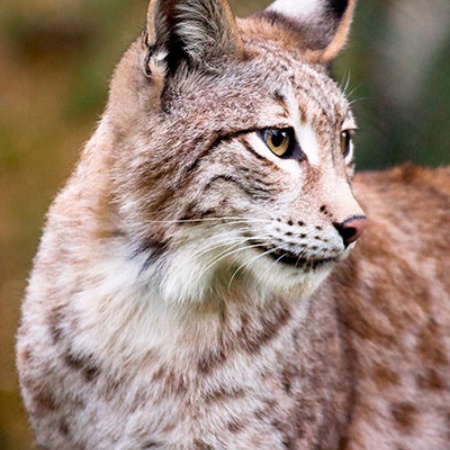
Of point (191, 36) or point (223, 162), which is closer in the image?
point (223, 162)

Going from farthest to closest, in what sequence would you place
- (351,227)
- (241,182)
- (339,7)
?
(339,7), (241,182), (351,227)

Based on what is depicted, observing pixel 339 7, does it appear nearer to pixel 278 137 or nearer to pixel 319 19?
pixel 319 19

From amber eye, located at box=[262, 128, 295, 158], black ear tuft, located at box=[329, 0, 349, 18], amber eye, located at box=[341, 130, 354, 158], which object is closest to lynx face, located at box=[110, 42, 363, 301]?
amber eye, located at box=[262, 128, 295, 158]

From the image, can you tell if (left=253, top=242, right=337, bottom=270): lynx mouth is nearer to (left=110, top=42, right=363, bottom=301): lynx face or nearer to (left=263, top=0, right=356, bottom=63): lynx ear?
(left=110, top=42, right=363, bottom=301): lynx face

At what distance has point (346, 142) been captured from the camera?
4.75m

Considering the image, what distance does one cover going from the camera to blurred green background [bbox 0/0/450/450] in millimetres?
7445

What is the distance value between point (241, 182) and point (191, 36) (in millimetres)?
655

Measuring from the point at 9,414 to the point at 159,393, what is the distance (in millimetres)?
3962

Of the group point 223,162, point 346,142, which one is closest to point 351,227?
point 223,162

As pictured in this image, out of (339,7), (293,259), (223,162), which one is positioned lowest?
(293,259)

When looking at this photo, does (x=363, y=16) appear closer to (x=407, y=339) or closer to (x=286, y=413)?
(x=407, y=339)

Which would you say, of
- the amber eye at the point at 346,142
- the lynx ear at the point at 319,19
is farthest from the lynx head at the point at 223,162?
the lynx ear at the point at 319,19

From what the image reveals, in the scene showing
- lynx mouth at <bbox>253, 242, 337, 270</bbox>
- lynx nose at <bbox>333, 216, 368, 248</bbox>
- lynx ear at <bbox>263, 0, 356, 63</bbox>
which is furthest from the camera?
lynx ear at <bbox>263, 0, 356, 63</bbox>

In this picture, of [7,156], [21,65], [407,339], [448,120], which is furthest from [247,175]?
[21,65]
